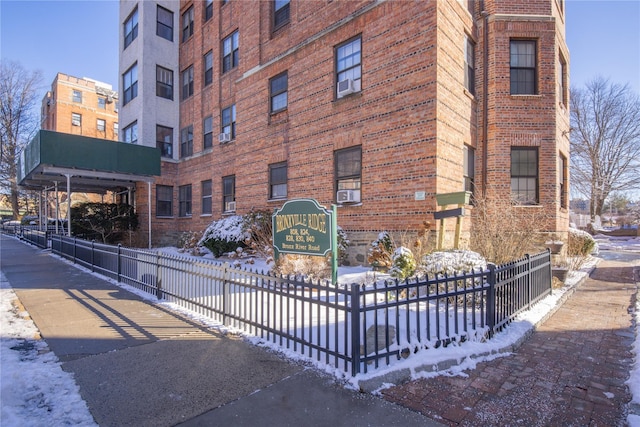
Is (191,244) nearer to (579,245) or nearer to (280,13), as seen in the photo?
(280,13)

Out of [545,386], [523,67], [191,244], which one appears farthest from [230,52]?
[545,386]

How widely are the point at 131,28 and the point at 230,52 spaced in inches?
332

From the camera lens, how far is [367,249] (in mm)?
10422

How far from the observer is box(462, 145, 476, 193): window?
11375 millimetres

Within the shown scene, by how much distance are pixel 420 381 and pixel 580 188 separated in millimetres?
43226

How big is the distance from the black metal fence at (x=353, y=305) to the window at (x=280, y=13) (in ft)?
33.8

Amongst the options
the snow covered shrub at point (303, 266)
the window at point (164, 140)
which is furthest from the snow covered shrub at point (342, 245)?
the window at point (164, 140)

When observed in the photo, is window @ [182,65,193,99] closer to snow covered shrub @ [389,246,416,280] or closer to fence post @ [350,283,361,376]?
snow covered shrub @ [389,246,416,280]

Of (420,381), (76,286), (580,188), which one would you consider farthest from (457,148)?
(580,188)

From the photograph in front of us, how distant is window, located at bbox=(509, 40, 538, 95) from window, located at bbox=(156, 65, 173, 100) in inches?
698

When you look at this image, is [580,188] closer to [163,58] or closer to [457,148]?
[457,148]

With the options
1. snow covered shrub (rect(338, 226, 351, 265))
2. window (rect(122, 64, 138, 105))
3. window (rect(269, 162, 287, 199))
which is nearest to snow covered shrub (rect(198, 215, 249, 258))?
window (rect(269, 162, 287, 199))

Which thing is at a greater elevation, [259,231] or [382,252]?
[259,231]

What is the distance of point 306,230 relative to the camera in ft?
25.5
